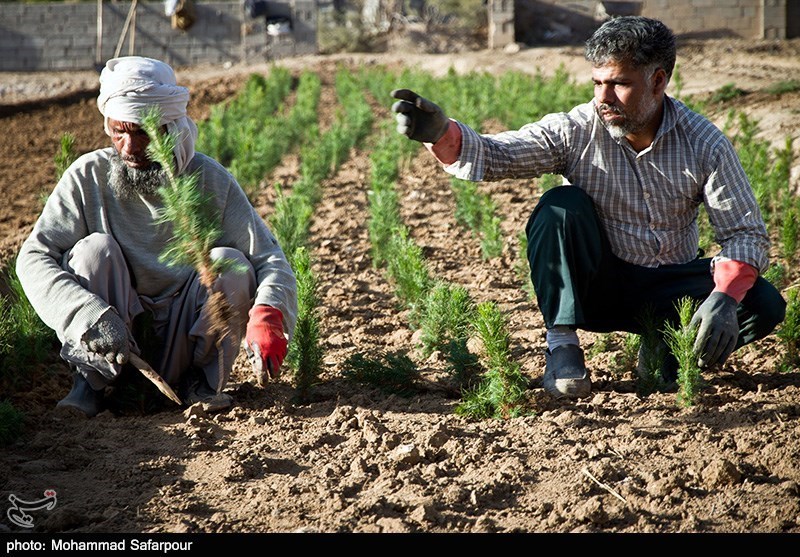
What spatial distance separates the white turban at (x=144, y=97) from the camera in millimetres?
3381

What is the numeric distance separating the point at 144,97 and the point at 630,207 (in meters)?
1.79

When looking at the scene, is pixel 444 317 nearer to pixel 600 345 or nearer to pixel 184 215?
pixel 600 345

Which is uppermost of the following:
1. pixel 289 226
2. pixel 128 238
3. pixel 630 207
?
pixel 630 207

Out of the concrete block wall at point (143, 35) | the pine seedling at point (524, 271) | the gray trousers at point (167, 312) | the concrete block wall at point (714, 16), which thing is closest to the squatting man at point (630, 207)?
the gray trousers at point (167, 312)

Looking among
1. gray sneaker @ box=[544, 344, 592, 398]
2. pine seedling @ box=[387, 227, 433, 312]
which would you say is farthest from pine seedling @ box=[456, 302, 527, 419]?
pine seedling @ box=[387, 227, 433, 312]

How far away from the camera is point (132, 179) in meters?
3.47

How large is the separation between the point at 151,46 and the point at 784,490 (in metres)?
20.8

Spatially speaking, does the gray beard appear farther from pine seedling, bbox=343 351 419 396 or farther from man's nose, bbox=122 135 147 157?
pine seedling, bbox=343 351 419 396

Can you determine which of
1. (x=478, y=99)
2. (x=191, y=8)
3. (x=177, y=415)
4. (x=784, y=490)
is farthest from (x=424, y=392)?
(x=191, y=8)

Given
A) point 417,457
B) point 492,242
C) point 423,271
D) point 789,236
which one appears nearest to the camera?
point 417,457

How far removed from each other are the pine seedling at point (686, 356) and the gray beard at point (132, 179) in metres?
1.87

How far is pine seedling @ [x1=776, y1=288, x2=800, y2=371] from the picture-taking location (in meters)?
3.50

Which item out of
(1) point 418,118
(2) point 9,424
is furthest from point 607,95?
(2) point 9,424

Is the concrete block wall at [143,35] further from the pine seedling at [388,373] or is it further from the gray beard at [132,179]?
the pine seedling at [388,373]
